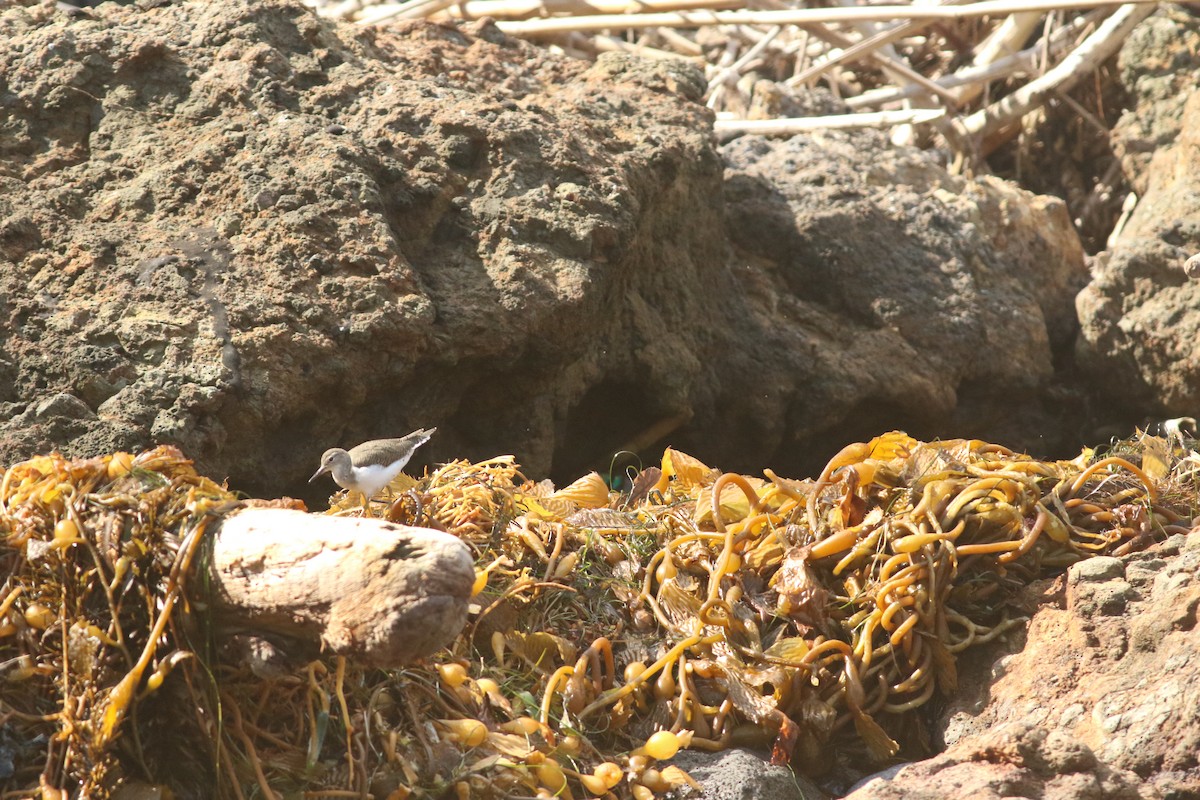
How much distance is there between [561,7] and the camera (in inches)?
254

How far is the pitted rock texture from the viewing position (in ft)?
12.4

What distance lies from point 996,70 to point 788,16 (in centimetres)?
156

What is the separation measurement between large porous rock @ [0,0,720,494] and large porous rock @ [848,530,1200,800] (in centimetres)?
176

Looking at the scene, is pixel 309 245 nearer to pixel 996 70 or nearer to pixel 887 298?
pixel 887 298

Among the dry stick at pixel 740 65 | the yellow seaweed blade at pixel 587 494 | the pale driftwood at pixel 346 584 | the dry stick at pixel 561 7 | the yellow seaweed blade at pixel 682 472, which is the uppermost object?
the dry stick at pixel 561 7

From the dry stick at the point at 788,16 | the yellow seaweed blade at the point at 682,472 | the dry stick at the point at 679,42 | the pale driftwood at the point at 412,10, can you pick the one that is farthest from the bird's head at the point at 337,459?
the dry stick at the point at 679,42

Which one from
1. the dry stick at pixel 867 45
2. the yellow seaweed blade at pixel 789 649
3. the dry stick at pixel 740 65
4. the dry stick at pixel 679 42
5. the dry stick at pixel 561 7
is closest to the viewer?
the yellow seaweed blade at pixel 789 649

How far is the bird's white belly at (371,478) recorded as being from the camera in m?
3.48

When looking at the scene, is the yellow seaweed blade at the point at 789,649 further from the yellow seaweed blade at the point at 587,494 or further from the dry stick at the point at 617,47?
the dry stick at the point at 617,47

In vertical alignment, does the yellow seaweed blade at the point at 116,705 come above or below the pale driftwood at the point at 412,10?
below

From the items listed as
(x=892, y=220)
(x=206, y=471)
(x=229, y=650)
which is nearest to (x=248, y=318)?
(x=206, y=471)

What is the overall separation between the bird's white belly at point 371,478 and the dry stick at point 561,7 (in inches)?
133

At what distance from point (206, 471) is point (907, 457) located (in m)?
1.94

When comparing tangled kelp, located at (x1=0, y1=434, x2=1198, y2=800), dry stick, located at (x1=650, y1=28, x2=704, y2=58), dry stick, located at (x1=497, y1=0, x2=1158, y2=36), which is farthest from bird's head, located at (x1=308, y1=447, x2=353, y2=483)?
dry stick, located at (x1=650, y1=28, x2=704, y2=58)
